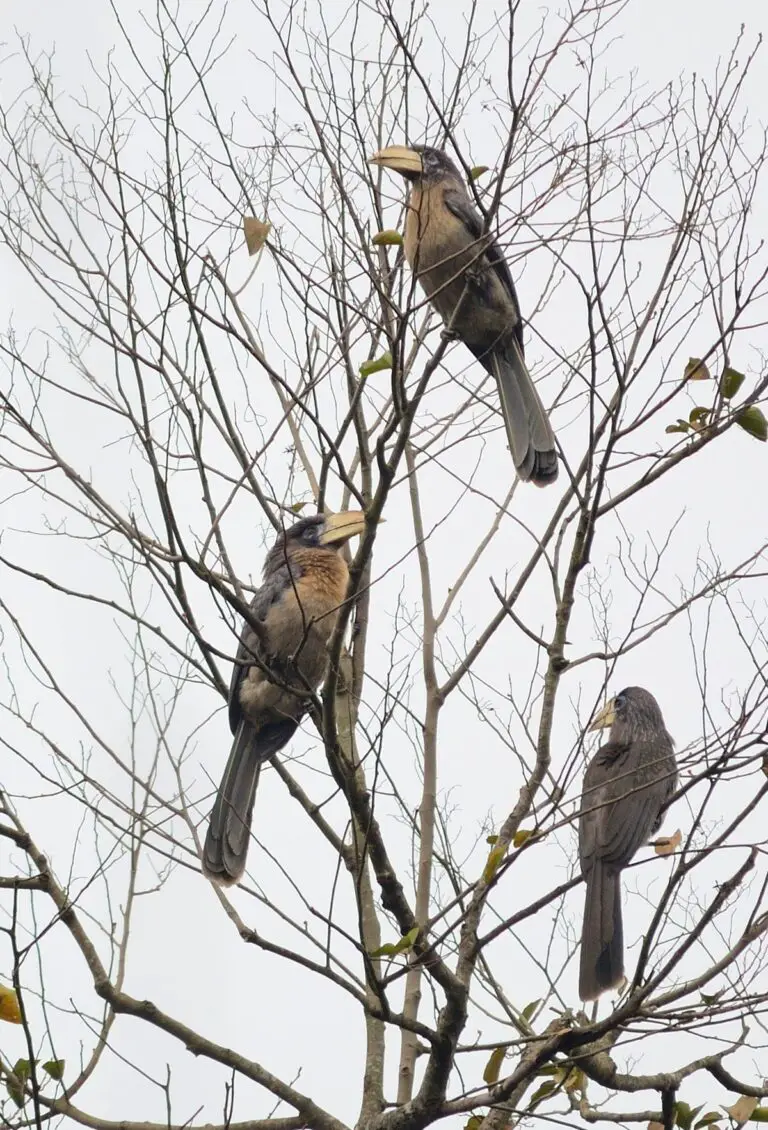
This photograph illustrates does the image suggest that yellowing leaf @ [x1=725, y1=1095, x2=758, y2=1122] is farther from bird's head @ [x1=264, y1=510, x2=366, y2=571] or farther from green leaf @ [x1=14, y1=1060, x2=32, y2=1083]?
bird's head @ [x1=264, y1=510, x2=366, y2=571]

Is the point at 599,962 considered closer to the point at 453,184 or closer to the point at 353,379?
the point at 353,379

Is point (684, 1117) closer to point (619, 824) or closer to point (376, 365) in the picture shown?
point (619, 824)

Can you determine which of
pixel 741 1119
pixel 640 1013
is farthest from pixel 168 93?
pixel 741 1119

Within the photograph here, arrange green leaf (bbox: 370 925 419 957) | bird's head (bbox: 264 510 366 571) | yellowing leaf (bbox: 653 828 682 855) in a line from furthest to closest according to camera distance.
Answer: bird's head (bbox: 264 510 366 571) < yellowing leaf (bbox: 653 828 682 855) < green leaf (bbox: 370 925 419 957)

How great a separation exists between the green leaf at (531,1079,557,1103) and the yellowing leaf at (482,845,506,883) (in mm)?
648

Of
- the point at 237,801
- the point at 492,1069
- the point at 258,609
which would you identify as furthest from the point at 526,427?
the point at 492,1069

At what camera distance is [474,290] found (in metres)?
5.04

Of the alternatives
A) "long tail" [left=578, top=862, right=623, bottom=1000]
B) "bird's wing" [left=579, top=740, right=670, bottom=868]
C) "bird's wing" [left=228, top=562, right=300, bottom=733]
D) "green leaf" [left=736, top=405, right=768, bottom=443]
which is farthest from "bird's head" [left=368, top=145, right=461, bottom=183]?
"long tail" [left=578, top=862, right=623, bottom=1000]

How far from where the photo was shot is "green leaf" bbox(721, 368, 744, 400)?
353cm

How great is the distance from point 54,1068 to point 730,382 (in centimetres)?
259

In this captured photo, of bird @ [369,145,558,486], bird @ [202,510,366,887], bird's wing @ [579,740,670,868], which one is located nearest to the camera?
bird @ [202,510,366,887]

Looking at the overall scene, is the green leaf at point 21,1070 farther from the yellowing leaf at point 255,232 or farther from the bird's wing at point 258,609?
the yellowing leaf at point 255,232

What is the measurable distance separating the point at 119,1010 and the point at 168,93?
8.57ft

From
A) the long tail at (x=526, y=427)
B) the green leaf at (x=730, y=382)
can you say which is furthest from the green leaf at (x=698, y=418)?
the long tail at (x=526, y=427)
